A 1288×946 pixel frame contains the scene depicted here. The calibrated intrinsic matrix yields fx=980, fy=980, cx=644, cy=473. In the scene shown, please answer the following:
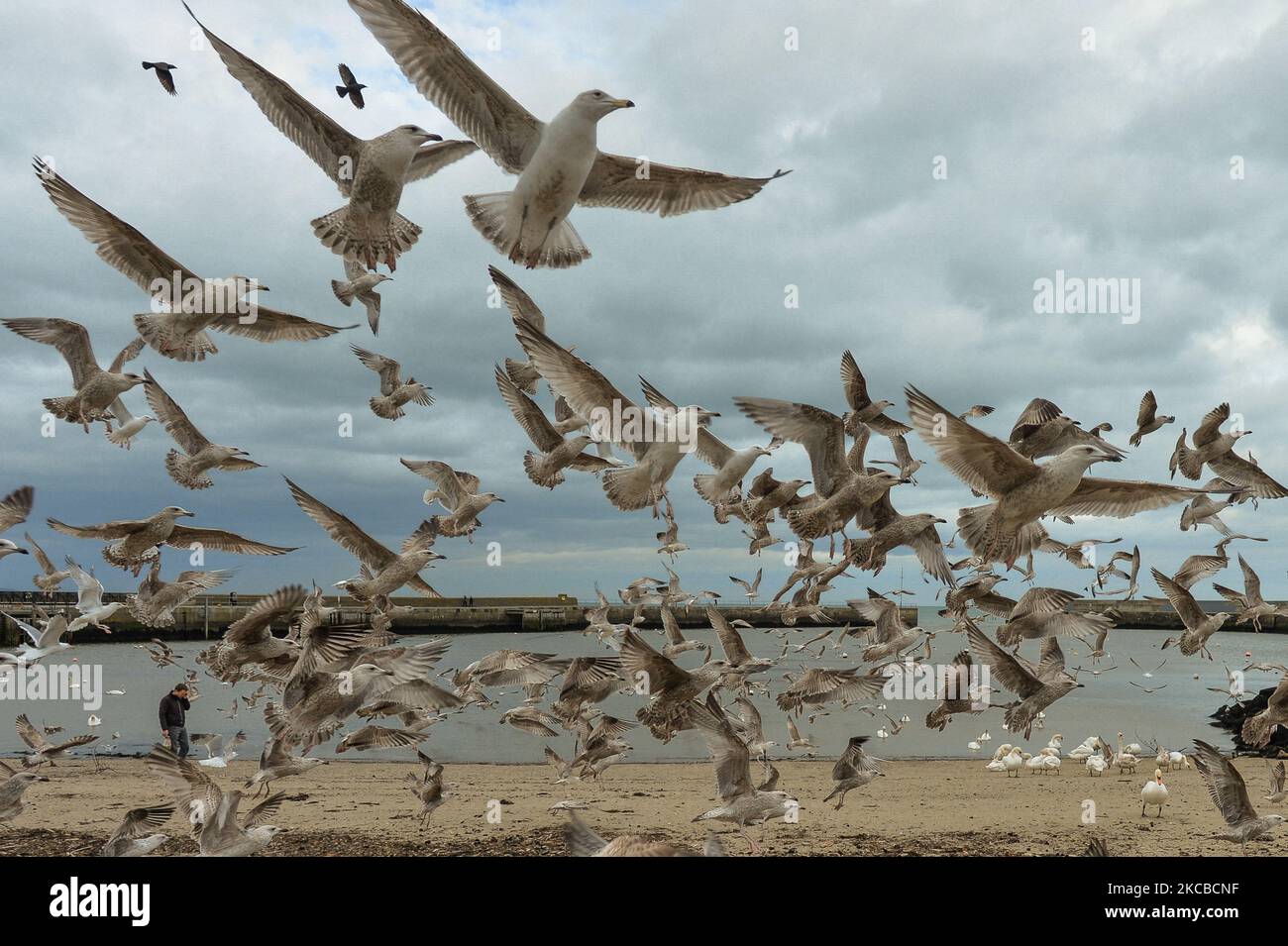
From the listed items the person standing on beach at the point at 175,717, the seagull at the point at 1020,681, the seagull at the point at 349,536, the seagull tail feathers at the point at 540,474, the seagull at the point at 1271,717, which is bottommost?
the person standing on beach at the point at 175,717

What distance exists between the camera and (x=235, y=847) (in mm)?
8289

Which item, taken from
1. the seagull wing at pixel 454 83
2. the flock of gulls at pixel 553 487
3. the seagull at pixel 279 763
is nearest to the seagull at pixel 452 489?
the flock of gulls at pixel 553 487

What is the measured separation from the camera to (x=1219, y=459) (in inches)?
526

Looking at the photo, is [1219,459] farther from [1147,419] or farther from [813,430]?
[813,430]

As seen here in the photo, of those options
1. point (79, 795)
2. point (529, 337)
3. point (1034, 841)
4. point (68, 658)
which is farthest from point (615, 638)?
point (68, 658)

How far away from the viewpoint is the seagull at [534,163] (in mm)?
7391

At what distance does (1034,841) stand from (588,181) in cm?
922

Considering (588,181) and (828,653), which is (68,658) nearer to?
(828,653)

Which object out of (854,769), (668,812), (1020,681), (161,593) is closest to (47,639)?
(161,593)

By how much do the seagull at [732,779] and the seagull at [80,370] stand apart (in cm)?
732

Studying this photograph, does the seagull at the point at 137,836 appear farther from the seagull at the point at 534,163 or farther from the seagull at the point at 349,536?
the seagull at the point at 534,163

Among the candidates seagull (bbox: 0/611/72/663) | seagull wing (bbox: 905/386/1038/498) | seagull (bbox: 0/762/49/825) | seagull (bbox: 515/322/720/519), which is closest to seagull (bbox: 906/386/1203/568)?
seagull wing (bbox: 905/386/1038/498)

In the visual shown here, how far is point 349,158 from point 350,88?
1651mm

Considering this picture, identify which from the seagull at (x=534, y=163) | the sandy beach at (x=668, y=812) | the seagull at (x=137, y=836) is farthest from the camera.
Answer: the sandy beach at (x=668, y=812)
